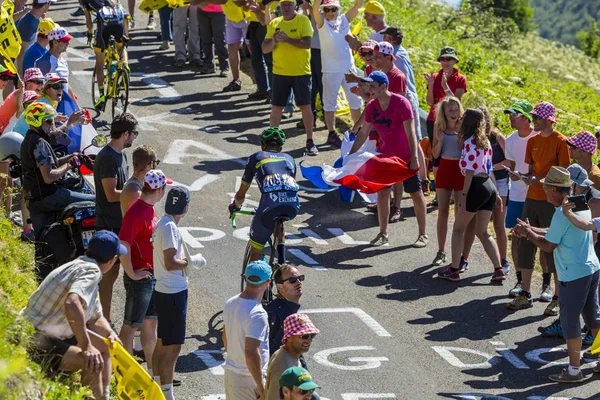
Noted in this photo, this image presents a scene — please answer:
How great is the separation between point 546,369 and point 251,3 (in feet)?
30.5

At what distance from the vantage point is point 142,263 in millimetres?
9141

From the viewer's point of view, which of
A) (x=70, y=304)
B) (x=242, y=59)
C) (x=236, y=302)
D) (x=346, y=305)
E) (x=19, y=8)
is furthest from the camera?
(x=242, y=59)

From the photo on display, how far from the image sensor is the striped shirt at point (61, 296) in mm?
7359

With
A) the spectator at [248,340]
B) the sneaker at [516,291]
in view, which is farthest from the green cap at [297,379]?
the sneaker at [516,291]

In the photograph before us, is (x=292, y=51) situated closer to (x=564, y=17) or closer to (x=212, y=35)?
(x=212, y=35)

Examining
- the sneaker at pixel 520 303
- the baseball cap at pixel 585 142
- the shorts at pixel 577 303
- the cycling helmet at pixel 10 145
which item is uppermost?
the baseball cap at pixel 585 142

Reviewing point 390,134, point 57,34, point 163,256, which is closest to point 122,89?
point 57,34

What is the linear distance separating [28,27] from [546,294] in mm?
9109

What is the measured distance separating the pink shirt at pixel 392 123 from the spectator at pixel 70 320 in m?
6.11

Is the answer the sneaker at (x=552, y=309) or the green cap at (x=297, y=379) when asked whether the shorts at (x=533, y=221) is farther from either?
the green cap at (x=297, y=379)

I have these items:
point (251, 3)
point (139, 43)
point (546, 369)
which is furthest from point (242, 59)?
point (546, 369)

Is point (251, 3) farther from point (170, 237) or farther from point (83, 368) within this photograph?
point (83, 368)

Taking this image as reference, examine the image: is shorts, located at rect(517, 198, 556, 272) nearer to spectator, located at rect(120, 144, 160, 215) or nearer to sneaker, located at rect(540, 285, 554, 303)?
sneaker, located at rect(540, 285, 554, 303)

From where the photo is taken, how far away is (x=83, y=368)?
7.41m
